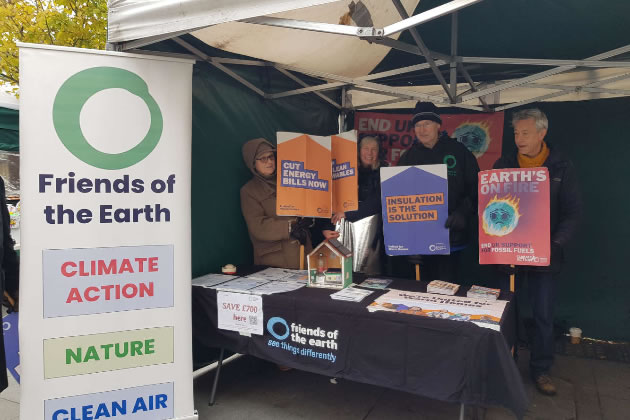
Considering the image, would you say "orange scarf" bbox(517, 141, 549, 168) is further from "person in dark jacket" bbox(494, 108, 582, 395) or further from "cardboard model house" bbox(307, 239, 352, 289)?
"cardboard model house" bbox(307, 239, 352, 289)

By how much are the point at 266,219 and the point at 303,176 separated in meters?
0.49

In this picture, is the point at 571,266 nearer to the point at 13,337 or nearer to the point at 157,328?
the point at 157,328

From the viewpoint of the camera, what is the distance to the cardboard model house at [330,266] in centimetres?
249

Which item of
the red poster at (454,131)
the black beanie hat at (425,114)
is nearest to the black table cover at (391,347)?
the black beanie hat at (425,114)

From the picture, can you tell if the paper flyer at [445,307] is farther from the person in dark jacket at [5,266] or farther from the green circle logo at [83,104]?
the person in dark jacket at [5,266]

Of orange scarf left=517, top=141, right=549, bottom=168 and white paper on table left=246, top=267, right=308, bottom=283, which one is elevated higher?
orange scarf left=517, top=141, right=549, bottom=168

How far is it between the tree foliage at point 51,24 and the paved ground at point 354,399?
15.3 ft

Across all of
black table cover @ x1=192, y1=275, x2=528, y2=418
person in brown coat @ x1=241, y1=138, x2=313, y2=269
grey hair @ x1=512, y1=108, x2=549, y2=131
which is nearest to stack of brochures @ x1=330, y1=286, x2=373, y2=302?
black table cover @ x1=192, y1=275, x2=528, y2=418

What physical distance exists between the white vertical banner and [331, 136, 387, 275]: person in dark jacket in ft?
5.25

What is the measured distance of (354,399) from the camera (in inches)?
111

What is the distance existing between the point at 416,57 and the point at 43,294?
10.5ft

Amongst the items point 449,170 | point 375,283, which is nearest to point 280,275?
point 375,283

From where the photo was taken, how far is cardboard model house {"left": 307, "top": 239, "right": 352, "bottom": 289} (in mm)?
2486

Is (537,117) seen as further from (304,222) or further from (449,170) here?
(304,222)
